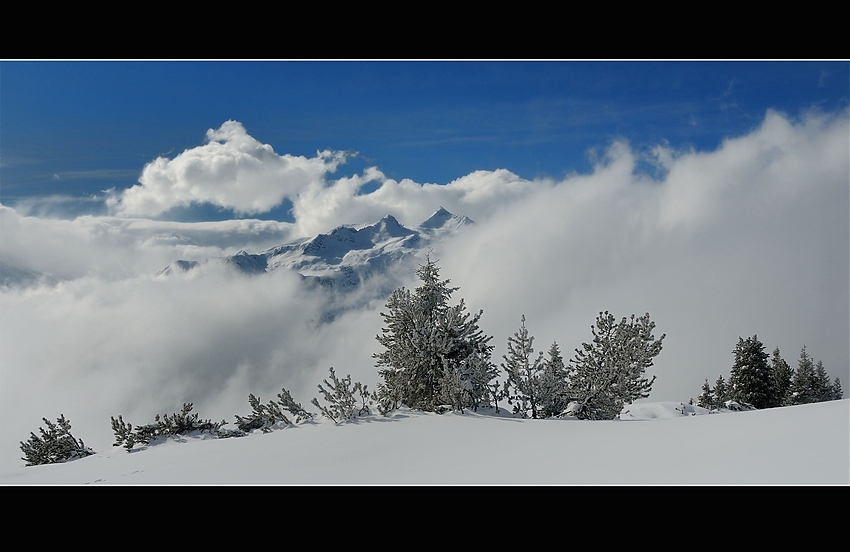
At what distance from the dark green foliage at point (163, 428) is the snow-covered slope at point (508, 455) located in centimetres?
23

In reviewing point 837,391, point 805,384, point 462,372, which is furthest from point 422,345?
point 837,391

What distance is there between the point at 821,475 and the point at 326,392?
6125mm

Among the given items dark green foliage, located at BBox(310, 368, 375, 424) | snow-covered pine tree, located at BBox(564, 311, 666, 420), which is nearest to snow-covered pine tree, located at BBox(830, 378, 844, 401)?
snow-covered pine tree, located at BBox(564, 311, 666, 420)

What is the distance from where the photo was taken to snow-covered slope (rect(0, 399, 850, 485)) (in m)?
4.20

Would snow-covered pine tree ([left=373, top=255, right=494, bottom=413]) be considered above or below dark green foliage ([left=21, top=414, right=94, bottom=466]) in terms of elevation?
above

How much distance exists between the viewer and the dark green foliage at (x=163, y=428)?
7.12m

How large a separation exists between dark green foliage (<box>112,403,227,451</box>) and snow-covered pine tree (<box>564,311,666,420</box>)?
258 inches

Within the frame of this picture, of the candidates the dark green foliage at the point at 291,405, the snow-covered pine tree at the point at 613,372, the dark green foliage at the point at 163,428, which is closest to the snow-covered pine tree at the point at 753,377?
the snow-covered pine tree at the point at 613,372

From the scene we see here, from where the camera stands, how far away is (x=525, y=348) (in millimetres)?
9570

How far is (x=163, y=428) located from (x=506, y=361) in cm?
608

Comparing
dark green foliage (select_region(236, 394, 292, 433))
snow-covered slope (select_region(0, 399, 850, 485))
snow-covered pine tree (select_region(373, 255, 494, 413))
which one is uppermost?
snow-covered pine tree (select_region(373, 255, 494, 413))

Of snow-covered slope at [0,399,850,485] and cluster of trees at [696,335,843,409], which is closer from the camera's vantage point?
snow-covered slope at [0,399,850,485]

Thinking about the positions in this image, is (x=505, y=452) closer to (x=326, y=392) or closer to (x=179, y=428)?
(x=326, y=392)

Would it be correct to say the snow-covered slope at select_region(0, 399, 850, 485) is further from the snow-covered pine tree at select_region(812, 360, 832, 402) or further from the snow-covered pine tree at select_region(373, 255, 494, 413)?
the snow-covered pine tree at select_region(812, 360, 832, 402)
